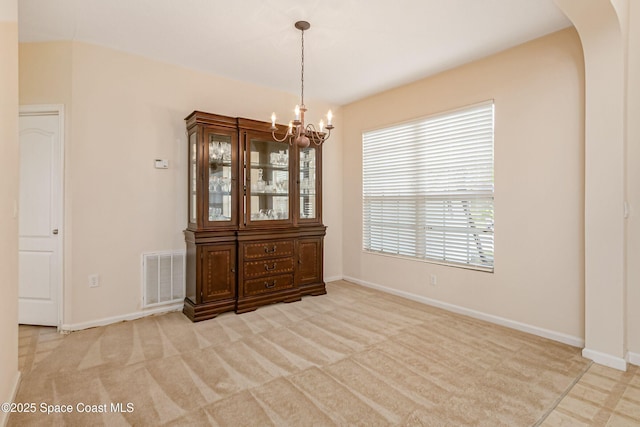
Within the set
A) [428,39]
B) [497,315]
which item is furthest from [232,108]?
[497,315]

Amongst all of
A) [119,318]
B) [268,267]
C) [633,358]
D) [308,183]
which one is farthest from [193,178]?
[633,358]

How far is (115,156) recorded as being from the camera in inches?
134

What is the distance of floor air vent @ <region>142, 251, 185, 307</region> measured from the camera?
11.8ft

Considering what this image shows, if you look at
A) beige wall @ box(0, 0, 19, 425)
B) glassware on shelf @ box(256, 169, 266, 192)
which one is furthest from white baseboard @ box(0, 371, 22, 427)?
glassware on shelf @ box(256, 169, 266, 192)

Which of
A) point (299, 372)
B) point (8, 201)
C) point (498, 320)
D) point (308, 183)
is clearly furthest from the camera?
point (308, 183)

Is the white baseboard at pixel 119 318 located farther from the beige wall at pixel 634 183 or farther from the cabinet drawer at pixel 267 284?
the beige wall at pixel 634 183

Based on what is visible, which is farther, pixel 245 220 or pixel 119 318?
pixel 245 220

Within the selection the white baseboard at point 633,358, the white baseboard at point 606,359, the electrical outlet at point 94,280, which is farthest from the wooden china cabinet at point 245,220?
the white baseboard at point 633,358

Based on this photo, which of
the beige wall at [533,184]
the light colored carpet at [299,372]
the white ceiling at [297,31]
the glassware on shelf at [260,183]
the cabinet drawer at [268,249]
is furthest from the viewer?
the glassware on shelf at [260,183]

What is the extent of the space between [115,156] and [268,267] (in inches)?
80.4

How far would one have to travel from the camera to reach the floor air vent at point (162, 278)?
11.8 feet

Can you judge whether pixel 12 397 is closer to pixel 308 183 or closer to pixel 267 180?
pixel 267 180

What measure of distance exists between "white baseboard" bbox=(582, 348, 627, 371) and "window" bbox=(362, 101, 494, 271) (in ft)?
3.58

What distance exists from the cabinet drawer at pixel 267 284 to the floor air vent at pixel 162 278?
0.79 meters
